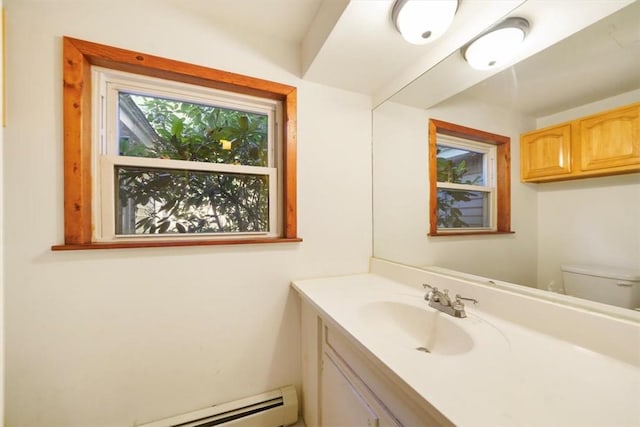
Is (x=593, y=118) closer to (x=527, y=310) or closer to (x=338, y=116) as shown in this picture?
(x=527, y=310)

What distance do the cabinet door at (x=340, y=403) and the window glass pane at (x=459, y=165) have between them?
3.36ft

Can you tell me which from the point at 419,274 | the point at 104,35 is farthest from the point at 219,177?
the point at 419,274

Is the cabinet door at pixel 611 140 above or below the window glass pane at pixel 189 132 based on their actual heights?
below

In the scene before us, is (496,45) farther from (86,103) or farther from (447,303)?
(86,103)

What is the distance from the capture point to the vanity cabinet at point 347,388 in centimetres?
57

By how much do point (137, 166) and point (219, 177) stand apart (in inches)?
14.2

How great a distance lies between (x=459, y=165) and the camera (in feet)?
3.90

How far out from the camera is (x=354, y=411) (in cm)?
81

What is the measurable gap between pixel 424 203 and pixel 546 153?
561 millimetres

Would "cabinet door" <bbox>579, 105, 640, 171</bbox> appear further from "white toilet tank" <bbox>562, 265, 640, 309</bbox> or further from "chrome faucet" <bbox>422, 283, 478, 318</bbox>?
"chrome faucet" <bbox>422, 283, 478, 318</bbox>

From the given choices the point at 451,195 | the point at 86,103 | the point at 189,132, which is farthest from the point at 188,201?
the point at 451,195

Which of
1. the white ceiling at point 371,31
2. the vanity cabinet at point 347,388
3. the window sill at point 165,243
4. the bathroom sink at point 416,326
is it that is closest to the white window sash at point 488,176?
the white ceiling at point 371,31

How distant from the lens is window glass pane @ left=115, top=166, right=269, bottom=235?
1.11 m

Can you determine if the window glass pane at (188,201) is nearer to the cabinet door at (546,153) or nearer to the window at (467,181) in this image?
the window at (467,181)
